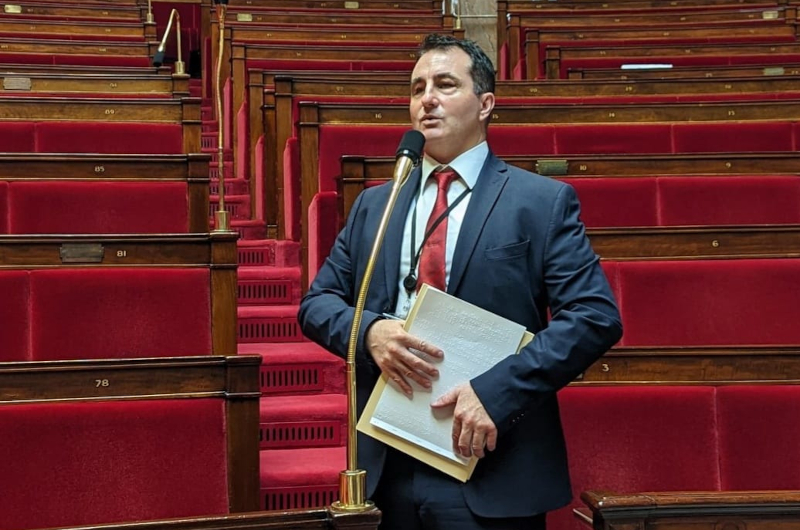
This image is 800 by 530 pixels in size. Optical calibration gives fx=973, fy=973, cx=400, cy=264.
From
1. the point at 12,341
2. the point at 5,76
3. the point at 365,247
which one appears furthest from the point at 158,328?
the point at 5,76

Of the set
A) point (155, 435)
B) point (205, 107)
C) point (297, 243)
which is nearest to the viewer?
point (155, 435)

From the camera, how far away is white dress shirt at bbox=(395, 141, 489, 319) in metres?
0.30

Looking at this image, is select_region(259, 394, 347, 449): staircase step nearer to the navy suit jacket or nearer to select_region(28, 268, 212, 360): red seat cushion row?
select_region(28, 268, 212, 360): red seat cushion row

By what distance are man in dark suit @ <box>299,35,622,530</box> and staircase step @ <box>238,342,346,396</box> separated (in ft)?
0.92

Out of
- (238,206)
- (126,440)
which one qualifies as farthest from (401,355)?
(238,206)

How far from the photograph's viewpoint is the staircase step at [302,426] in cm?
55

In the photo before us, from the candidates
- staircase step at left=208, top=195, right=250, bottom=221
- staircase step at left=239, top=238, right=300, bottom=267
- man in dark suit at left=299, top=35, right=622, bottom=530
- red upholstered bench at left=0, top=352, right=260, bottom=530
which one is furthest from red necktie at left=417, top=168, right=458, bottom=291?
staircase step at left=208, top=195, right=250, bottom=221

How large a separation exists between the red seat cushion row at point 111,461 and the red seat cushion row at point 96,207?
10.9 inches

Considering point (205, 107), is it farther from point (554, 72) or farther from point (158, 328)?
point (158, 328)

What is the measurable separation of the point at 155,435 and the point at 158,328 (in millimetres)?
123

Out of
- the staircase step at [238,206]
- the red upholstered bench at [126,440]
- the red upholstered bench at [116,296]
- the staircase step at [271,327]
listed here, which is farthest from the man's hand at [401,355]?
the staircase step at [238,206]

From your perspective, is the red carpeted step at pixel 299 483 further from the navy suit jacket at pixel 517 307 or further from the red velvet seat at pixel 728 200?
the red velvet seat at pixel 728 200

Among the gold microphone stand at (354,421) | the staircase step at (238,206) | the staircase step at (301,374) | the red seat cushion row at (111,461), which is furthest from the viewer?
the staircase step at (238,206)

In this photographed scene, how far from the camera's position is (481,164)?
313 millimetres
